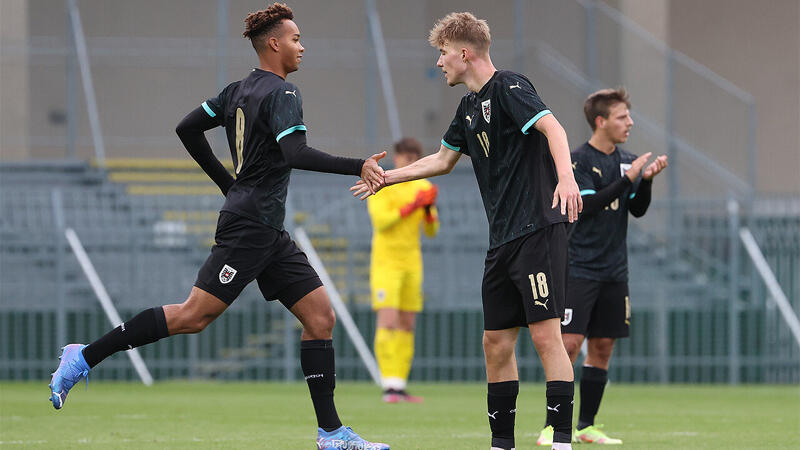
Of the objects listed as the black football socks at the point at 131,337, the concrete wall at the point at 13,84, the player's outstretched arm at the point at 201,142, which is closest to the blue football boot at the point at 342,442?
the black football socks at the point at 131,337

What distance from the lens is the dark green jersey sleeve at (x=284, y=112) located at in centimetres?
609

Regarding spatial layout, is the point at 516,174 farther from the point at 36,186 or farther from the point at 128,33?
the point at 128,33

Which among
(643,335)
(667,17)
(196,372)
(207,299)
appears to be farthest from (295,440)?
(667,17)

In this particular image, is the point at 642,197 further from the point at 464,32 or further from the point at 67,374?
the point at 67,374

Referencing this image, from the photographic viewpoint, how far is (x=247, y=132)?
20.7ft

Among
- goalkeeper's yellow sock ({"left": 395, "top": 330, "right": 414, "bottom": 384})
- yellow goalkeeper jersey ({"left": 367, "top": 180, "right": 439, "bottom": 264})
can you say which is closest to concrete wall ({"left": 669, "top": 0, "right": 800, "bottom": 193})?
yellow goalkeeper jersey ({"left": 367, "top": 180, "right": 439, "bottom": 264})

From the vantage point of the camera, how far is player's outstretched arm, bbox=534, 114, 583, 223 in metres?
5.55

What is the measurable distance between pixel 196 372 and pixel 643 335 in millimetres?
4939

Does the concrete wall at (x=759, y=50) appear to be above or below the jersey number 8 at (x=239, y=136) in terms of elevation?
above

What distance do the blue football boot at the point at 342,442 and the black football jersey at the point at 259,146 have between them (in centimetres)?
104

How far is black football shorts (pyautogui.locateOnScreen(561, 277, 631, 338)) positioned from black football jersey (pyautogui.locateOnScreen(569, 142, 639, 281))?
0.18ft

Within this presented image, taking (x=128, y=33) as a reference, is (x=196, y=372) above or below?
below

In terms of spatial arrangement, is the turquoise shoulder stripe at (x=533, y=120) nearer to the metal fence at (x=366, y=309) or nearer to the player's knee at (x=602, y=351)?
the player's knee at (x=602, y=351)

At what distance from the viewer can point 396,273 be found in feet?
36.3
